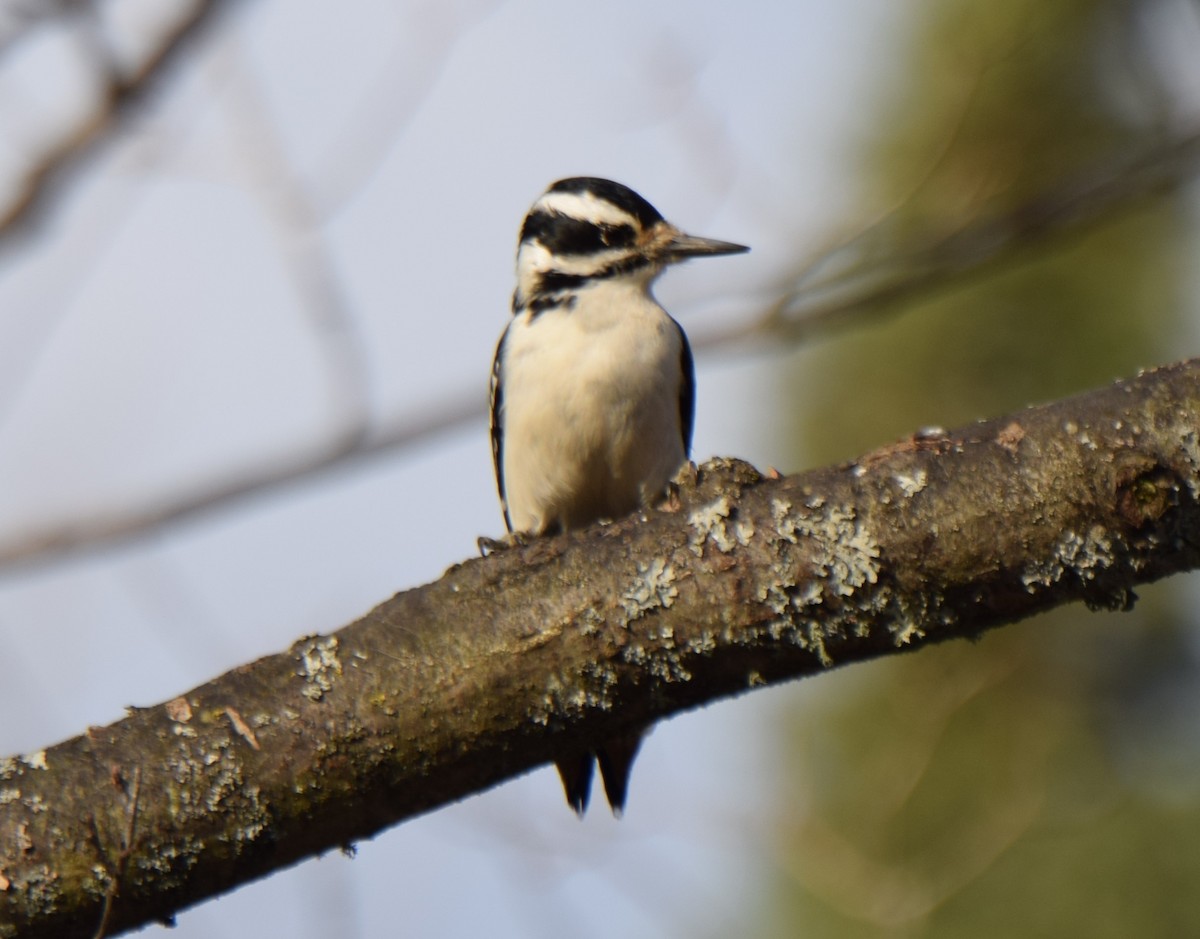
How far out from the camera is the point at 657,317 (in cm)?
454

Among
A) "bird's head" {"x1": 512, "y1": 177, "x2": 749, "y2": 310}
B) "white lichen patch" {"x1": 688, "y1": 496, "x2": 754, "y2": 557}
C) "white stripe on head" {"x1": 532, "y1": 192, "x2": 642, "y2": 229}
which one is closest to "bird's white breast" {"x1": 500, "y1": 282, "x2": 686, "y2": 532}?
"bird's head" {"x1": 512, "y1": 177, "x2": 749, "y2": 310}

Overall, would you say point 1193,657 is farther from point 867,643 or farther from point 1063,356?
point 867,643

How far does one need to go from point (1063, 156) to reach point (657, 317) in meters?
6.75

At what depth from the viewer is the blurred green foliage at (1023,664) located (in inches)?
354

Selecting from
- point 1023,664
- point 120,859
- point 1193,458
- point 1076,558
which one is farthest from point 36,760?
point 1023,664

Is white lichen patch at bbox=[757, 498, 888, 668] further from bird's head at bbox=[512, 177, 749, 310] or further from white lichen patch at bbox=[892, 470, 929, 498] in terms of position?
bird's head at bbox=[512, 177, 749, 310]

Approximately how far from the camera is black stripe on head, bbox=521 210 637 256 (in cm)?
477

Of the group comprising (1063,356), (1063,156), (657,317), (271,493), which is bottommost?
(271,493)

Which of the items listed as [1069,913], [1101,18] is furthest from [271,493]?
[1101,18]

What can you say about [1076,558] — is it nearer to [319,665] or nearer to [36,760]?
[319,665]

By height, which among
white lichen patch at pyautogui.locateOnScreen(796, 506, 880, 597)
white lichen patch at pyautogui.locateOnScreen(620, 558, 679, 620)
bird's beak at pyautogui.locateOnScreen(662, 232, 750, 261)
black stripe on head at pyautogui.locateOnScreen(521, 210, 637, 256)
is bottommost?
white lichen patch at pyautogui.locateOnScreen(796, 506, 880, 597)

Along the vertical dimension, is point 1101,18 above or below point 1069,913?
above

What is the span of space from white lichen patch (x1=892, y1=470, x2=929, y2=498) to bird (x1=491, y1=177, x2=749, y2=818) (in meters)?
A: 1.64

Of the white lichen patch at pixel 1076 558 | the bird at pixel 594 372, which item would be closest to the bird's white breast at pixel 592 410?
the bird at pixel 594 372
